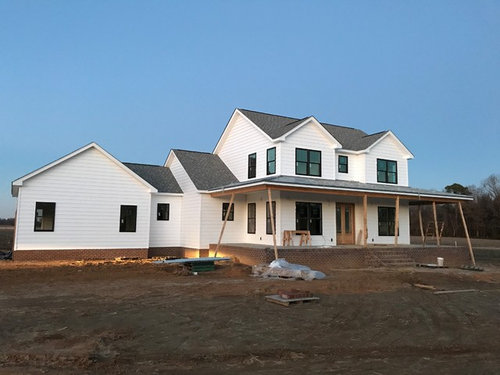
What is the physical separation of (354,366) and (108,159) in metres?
16.4

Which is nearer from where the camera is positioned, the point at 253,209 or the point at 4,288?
the point at 4,288

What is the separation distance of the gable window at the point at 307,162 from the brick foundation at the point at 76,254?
869 cm

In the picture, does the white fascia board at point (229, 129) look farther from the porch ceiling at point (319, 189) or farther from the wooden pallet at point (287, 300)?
the wooden pallet at point (287, 300)

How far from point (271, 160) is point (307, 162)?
1.85m

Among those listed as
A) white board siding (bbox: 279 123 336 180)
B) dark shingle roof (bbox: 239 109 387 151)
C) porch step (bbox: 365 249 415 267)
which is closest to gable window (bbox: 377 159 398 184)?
dark shingle roof (bbox: 239 109 387 151)

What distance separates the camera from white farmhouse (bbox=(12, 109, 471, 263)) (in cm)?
1741

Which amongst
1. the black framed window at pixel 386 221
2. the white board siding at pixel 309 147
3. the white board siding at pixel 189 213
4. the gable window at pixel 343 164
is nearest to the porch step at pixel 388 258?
the black framed window at pixel 386 221

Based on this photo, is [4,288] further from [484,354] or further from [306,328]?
[484,354]

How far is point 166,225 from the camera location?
2100 cm

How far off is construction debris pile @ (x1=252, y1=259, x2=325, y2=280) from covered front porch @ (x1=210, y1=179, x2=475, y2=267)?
922 millimetres

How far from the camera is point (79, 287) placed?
37.6 ft

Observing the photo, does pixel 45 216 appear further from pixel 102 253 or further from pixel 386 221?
pixel 386 221

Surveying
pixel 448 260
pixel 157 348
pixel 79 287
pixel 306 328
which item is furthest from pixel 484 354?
pixel 448 260

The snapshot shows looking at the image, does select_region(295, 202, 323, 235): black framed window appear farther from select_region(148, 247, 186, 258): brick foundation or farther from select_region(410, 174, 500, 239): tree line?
select_region(410, 174, 500, 239): tree line
